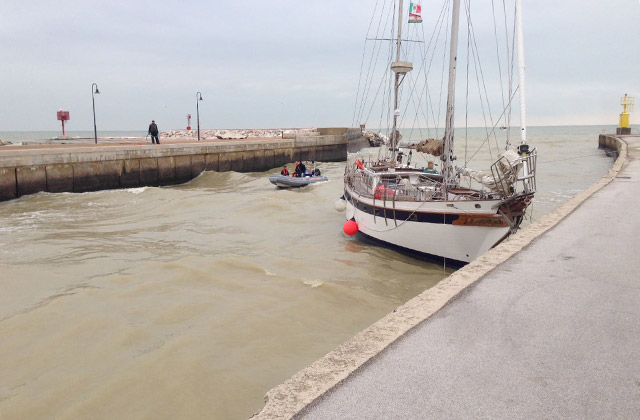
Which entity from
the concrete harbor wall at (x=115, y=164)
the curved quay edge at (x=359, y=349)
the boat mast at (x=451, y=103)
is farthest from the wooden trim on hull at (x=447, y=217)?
the concrete harbor wall at (x=115, y=164)

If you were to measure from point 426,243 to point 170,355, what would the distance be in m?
6.89

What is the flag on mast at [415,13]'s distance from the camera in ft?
64.0

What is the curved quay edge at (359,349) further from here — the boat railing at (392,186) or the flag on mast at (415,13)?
the flag on mast at (415,13)

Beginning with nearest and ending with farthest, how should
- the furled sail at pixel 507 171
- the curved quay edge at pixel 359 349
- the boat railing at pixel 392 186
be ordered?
1. the curved quay edge at pixel 359 349
2. the furled sail at pixel 507 171
3. the boat railing at pixel 392 186

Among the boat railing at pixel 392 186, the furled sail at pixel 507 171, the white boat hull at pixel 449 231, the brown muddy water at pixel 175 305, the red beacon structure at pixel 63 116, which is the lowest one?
the brown muddy water at pixel 175 305

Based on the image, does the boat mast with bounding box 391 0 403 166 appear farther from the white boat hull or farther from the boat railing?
the white boat hull

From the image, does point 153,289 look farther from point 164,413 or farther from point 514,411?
point 514,411

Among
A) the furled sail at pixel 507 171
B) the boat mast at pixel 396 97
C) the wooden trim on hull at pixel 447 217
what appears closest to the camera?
the furled sail at pixel 507 171

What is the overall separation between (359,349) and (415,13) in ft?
60.3

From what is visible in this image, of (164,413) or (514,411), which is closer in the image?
(514,411)

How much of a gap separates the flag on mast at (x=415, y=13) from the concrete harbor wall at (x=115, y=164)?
16.3m

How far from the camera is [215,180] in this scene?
30.5 meters

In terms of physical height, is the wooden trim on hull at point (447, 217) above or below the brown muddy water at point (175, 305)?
above

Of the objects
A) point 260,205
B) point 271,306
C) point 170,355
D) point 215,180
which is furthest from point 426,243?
point 215,180
